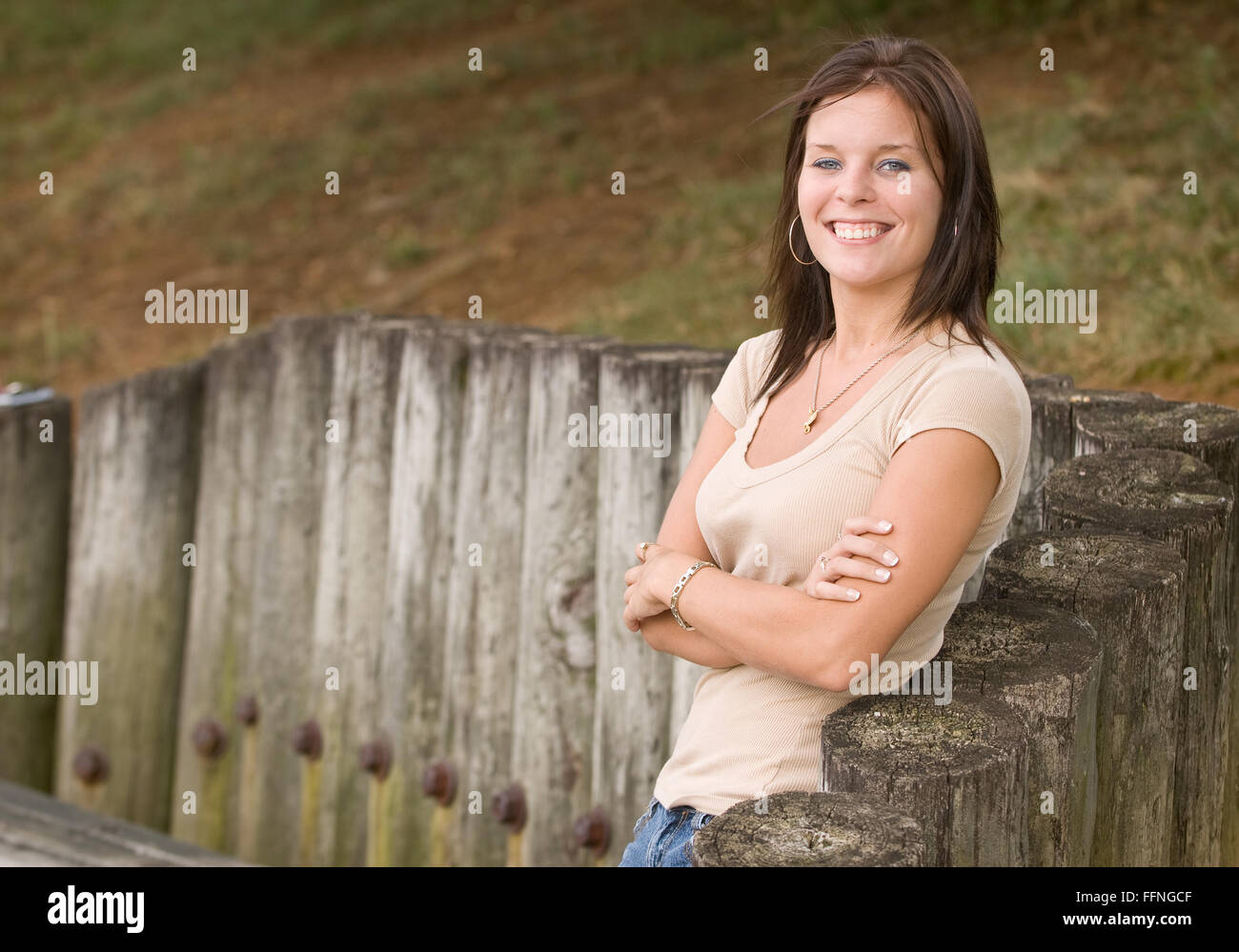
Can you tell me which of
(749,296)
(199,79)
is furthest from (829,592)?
(199,79)

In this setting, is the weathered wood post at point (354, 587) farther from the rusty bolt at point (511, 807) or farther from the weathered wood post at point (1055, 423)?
the weathered wood post at point (1055, 423)

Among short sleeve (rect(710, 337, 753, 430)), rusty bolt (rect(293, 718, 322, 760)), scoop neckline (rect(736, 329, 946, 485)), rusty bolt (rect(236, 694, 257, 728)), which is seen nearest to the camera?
scoop neckline (rect(736, 329, 946, 485))

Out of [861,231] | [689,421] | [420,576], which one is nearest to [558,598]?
[420,576]

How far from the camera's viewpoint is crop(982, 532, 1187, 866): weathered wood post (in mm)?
2430

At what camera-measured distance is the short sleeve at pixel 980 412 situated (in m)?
2.12

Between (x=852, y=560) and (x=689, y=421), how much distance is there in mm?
1571

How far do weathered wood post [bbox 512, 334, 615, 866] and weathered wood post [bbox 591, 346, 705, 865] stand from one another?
0.25 feet

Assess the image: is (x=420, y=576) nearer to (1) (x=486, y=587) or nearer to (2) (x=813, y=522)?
(1) (x=486, y=587)

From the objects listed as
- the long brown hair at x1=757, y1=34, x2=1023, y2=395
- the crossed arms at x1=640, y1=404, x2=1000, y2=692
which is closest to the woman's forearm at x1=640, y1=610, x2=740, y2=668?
the crossed arms at x1=640, y1=404, x2=1000, y2=692

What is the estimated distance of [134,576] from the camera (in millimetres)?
5180

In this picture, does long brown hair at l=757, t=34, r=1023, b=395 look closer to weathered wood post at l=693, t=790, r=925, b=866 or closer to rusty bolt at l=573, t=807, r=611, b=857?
weathered wood post at l=693, t=790, r=925, b=866

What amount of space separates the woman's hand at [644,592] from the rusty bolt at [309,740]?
2.30 meters

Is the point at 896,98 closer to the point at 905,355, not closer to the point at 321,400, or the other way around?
the point at 905,355
